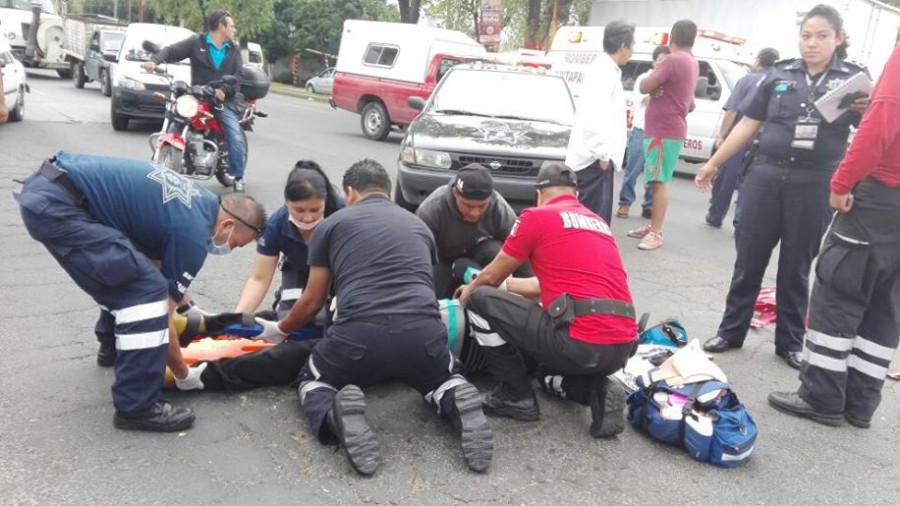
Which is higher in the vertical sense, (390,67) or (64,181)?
(390,67)

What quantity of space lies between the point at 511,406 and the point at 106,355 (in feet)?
6.55

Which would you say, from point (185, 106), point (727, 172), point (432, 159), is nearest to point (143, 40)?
point (185, 106)

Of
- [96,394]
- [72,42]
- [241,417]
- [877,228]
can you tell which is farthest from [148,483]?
[72,42]

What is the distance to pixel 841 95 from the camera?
407 cm

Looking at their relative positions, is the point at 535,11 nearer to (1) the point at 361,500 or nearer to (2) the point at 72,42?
(2) the point at 72,42

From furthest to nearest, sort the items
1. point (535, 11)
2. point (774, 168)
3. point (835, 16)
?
point (535, 11), point (774, 168), point (835, 16)

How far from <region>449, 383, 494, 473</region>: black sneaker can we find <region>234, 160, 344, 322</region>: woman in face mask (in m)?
1.15

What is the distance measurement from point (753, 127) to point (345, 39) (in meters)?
13.2

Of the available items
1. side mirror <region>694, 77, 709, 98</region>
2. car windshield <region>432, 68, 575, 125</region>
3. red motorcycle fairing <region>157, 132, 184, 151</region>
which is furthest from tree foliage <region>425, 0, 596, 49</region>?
red motorcycle fairing <region>157, 132, 184, 151</region>

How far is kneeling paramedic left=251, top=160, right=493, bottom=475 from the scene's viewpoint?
10.2 ft

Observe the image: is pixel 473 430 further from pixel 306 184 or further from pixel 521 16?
pixel 521 16

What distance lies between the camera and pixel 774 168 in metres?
4.43

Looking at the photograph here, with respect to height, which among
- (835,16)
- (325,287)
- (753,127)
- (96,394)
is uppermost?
(835,16)

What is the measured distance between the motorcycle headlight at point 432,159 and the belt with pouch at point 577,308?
3597 millimetres
